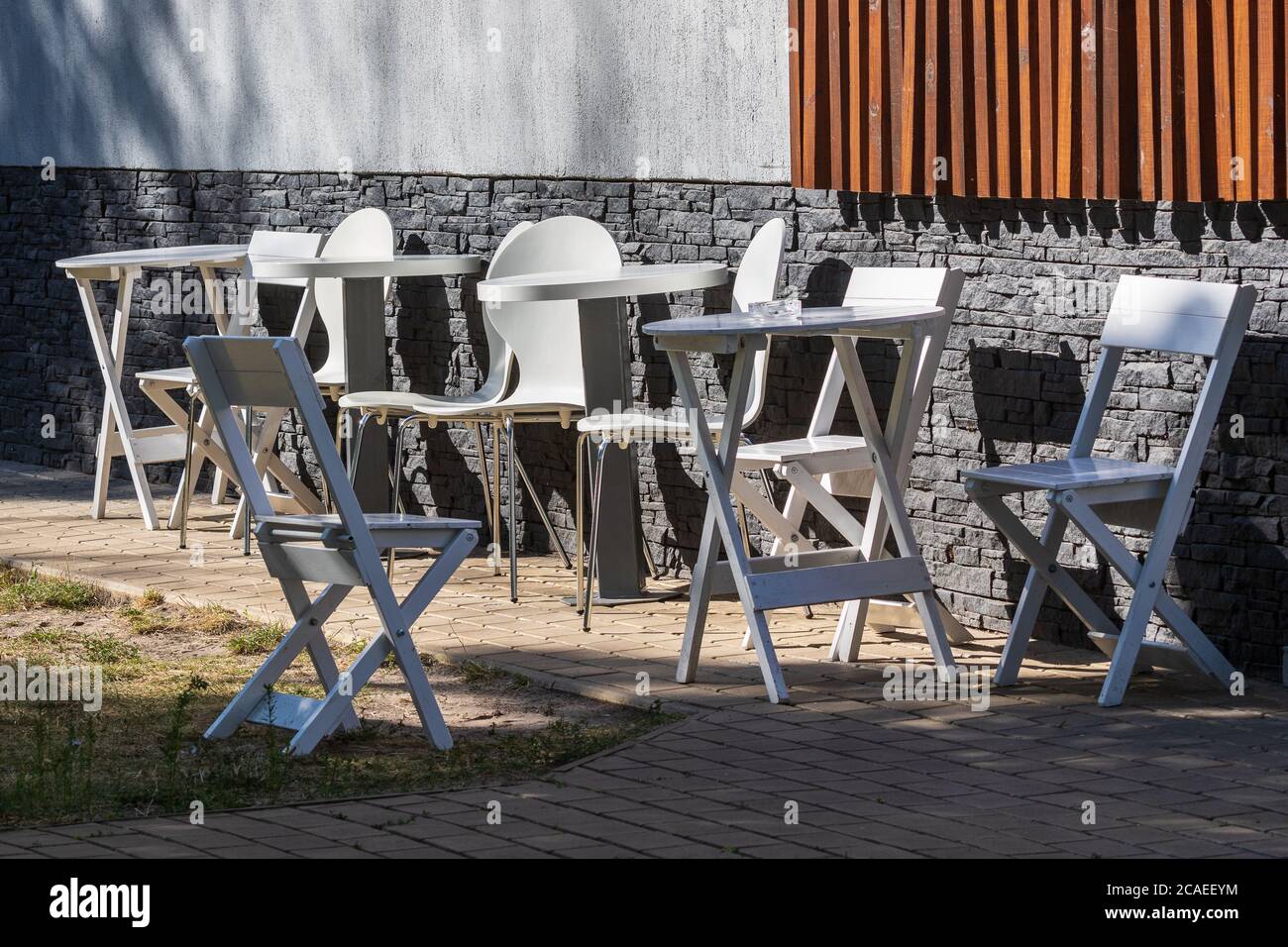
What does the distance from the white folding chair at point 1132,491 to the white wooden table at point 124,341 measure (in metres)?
4.20

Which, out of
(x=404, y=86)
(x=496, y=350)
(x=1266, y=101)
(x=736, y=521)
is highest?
(x=404, y=86)

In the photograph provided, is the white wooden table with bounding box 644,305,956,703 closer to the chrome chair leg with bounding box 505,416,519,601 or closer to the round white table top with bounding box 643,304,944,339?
the round white table top with bounding box 643,304,944,339

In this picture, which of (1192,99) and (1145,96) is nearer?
(1192,99)

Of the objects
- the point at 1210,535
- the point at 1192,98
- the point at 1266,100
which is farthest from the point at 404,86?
the point at 1210,535

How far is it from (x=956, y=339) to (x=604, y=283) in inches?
45.2

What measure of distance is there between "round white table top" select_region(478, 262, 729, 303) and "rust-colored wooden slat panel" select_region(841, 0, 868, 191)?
60 cm

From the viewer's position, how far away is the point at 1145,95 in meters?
5.64

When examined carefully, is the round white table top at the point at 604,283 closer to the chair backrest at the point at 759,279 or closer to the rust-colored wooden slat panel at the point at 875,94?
the chair backrest at the point at 759,279

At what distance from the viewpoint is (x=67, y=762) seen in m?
4.40

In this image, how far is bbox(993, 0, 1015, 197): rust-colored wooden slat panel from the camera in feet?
19.7

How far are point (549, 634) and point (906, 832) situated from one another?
2384mm

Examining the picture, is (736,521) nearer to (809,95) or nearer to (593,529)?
(593,529)

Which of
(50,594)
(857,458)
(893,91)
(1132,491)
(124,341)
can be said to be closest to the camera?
(1132,491)
